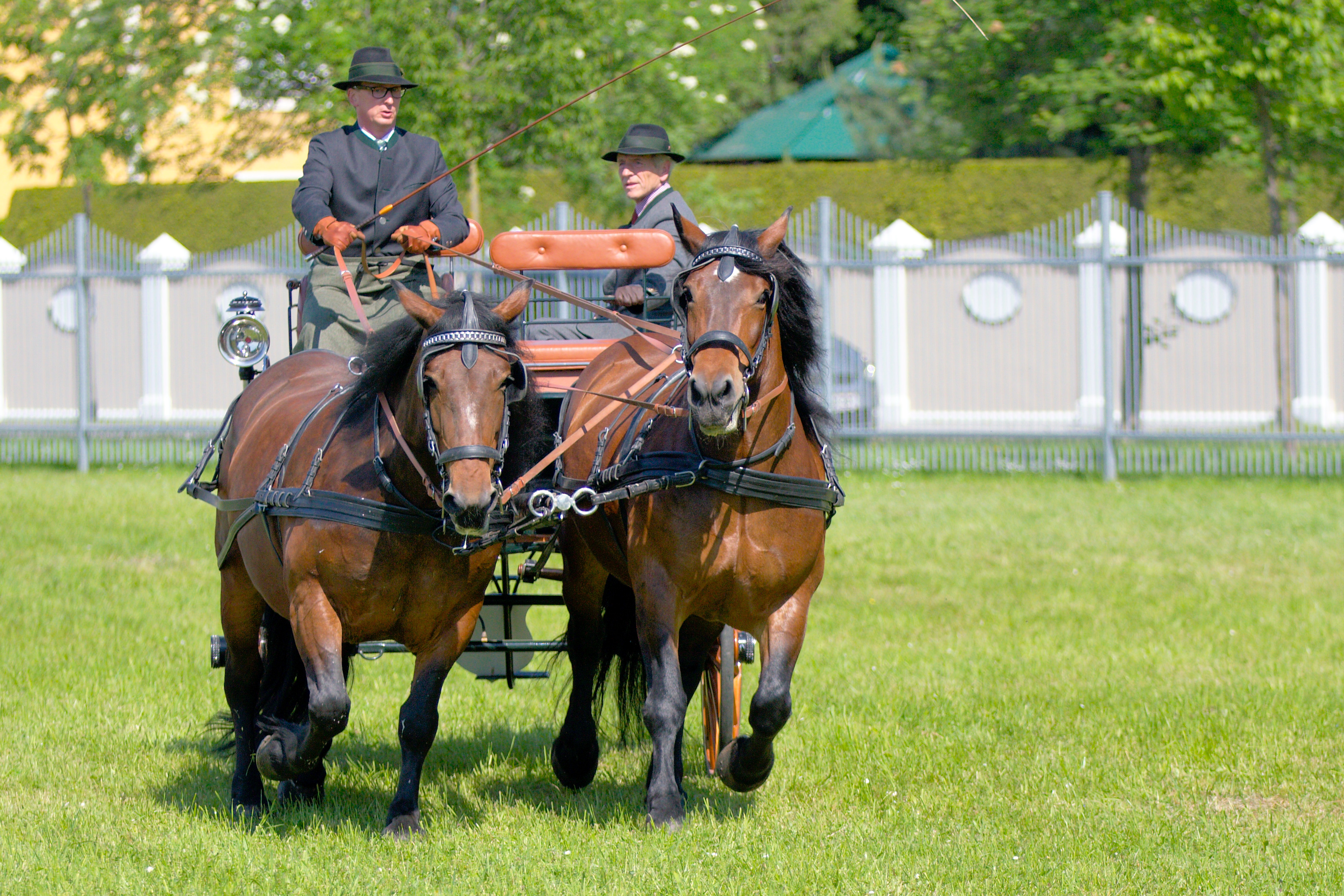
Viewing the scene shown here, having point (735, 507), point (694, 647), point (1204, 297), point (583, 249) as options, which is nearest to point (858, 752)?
point (694, 647)

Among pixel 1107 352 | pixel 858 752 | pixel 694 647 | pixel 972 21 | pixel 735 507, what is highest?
pixel 972 21

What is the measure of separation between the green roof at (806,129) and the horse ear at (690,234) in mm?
22075

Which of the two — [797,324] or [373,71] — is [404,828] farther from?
[373,71]

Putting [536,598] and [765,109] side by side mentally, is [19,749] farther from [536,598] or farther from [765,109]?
[765,109]

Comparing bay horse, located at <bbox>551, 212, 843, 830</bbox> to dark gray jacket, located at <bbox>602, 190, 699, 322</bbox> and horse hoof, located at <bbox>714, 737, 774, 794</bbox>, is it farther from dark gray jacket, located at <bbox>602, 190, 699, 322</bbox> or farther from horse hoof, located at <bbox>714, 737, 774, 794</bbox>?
dark gray jacket, located at <bbox>602, 190, 699, 322</bbox>

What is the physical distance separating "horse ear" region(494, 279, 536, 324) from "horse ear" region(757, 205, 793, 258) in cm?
77

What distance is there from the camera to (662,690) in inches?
203

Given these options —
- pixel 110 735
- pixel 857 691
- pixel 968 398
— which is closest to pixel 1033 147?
pixel 968 398

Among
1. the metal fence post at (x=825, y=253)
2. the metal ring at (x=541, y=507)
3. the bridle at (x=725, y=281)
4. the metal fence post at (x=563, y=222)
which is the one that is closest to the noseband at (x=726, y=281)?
the bridle at (x=725, y=281)

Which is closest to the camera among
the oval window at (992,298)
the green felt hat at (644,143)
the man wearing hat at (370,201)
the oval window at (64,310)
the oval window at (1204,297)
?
the man wearing hat at (370,201)

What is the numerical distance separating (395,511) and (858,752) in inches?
96.8

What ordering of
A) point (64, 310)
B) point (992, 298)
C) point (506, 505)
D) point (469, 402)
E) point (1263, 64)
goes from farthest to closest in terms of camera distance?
point (64, 310), point (992, 298), point (1263, 64), point (506, 505), point (469, 402)

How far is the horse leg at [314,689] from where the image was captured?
16.2ft

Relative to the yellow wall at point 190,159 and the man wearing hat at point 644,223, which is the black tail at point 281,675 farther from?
the yellow wall at point 190,159
